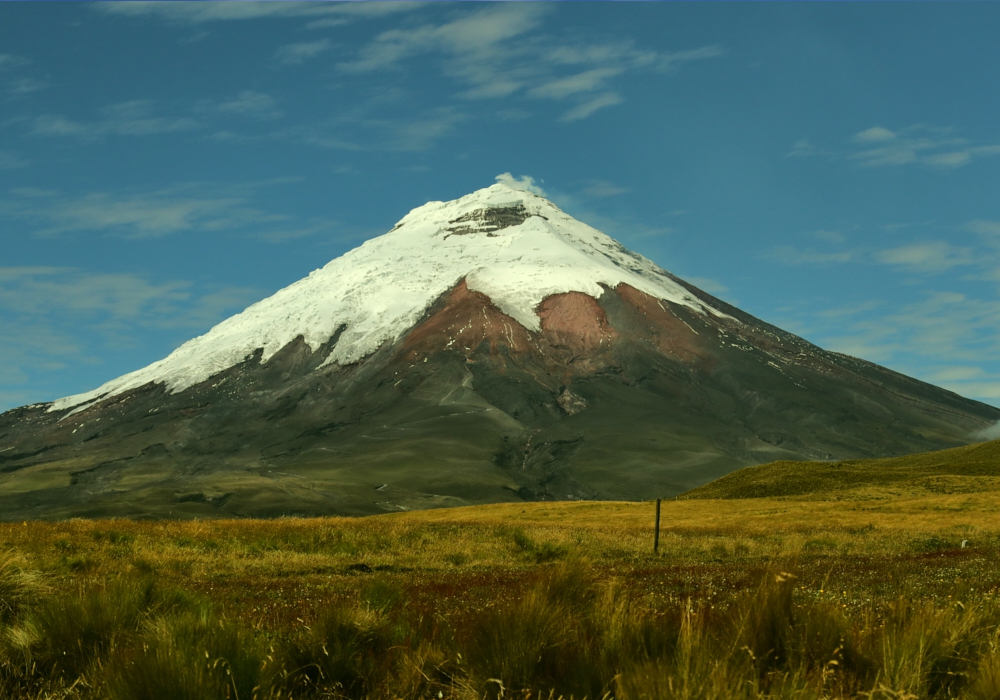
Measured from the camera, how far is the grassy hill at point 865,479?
57938 mm

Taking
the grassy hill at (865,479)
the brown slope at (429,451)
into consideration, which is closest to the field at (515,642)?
the grassy hill at (865,479)

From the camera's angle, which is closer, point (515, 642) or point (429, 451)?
point (515, 642)

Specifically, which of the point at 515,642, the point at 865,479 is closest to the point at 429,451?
the point at 865,479

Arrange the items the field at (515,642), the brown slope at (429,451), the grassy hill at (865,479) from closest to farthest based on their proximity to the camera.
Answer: the field at (515,642) < the grassy hill at (865,479) < the brown slope at (429,451)

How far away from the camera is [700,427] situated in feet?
605

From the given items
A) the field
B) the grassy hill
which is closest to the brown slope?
the grassy hill

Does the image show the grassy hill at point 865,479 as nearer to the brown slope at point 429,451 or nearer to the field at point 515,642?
the field at point 515,642

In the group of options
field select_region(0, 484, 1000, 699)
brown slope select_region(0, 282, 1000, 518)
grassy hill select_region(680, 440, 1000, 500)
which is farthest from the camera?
brown slope select_region(0, 282, 1000, 518)

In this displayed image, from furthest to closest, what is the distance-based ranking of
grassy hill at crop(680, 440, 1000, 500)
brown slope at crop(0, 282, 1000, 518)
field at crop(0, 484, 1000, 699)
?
brown slope at crop(0, 282, 1000, 518) < grassy hill at crop(680, 440, 1000, 500) < field at crop(0, 484, 1000, 699)

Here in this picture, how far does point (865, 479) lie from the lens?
65250mm

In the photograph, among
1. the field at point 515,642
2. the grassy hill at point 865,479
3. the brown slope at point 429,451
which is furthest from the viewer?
the brown slope at point 429,451

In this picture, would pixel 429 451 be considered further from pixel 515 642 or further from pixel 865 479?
pixel 515 642

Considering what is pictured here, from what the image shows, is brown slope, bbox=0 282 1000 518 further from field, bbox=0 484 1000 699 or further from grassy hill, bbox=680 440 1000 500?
field, bbox=0 484 1000 699

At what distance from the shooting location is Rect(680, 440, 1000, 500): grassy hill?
57938mm
